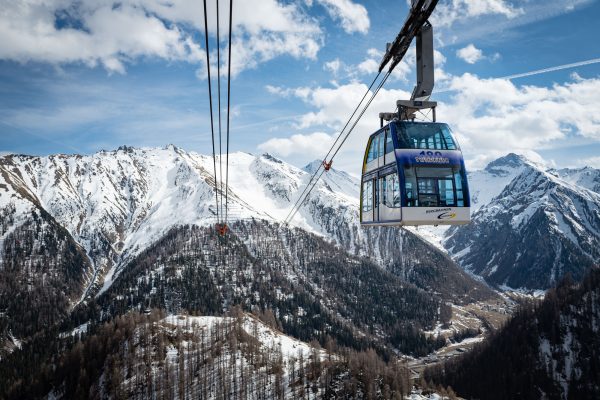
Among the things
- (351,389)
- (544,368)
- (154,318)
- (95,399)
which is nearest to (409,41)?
(351,389)

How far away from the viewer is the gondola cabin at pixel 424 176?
83.3 feet

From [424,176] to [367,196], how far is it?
22.0ft

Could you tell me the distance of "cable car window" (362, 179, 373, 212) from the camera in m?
30.8

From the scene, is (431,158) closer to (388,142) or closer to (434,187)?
(434,187)

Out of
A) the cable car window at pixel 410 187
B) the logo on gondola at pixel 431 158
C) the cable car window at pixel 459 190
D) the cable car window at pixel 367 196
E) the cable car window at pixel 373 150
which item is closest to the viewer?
the cable car window at pixel 410 187

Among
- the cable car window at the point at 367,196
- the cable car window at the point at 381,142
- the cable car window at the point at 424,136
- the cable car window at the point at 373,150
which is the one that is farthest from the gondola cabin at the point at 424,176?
the cable car window at the point at 367,196

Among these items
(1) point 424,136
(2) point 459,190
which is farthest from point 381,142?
(2) point 459,190

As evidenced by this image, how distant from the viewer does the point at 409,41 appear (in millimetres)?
16859

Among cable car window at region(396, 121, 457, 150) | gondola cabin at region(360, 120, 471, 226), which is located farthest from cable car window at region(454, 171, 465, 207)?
cable car window at region(396, 121, 457, 150)

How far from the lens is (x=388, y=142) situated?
89.2 ft

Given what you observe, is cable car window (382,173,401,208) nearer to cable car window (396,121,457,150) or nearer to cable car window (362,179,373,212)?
cable car window (396,121,457,150)

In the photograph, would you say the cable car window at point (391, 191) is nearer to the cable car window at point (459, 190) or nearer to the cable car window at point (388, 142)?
the cable car window at point (388, 142)

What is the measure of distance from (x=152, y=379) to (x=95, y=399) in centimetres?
1948

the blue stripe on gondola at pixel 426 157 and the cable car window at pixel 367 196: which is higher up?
the blue stripe on gondola at pixel 426 157
